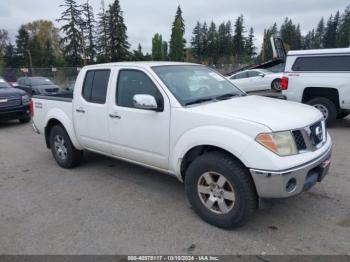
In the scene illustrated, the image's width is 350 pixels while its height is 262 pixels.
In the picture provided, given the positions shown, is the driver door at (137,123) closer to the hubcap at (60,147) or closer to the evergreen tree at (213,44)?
the hubcap at (60,147)

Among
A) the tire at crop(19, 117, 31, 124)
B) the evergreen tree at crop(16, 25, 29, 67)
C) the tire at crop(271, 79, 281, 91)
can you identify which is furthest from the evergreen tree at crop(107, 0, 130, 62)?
the tire at crop(19, 117, 31, 124)

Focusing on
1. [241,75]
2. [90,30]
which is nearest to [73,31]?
[90,30]

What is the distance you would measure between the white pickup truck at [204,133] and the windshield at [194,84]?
0.02 meters

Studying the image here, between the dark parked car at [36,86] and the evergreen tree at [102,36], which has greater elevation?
the evergreen tree at [102,36]

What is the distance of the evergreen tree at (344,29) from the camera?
2817 inches

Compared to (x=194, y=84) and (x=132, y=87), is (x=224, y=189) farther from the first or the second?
(x=132, y=87)

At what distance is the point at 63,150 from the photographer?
554 centimetres

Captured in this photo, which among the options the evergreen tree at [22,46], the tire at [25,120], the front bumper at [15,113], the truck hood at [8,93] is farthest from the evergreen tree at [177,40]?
the front bumper at [15,113]

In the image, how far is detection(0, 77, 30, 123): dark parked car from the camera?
969 cm

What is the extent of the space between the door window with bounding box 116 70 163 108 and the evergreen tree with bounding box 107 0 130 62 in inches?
1816

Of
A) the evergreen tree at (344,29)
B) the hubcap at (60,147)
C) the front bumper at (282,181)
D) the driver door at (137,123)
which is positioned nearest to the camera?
the front bumper at (282,181)

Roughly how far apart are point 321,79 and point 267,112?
5.58 metres

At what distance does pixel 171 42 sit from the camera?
67.6 meters

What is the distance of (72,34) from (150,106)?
5856 centimetres
